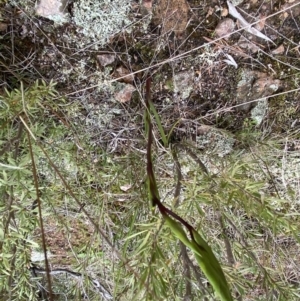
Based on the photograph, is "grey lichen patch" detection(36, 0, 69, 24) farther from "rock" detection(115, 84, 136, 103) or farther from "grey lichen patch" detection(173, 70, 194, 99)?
"grey lichen patch" detection(173, 70, 194, 99)

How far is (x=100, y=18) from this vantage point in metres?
1.32

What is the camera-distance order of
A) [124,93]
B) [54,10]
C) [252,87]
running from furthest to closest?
[252,87] → [124,93] → [54,10]

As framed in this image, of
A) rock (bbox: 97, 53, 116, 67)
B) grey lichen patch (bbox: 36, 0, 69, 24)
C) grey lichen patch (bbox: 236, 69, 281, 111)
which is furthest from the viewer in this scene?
grey lichen patch (bbox: 236, 69, 281, 111)

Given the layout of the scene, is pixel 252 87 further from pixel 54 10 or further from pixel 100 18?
pixel 54 10

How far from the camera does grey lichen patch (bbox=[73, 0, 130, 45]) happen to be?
1.30 meters

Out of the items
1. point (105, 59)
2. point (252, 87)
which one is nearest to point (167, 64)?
point (105, 59)

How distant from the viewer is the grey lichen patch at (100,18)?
130 cm

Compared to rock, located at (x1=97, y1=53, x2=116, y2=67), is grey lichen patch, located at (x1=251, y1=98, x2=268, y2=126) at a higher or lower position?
lower

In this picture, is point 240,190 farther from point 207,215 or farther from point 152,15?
point 152,15

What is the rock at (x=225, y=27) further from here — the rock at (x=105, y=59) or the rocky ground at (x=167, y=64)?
the rock at (x=105, y=59)

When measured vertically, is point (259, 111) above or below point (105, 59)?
below

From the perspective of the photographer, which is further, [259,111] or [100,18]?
[259,111]

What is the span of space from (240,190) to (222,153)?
0.44 meters

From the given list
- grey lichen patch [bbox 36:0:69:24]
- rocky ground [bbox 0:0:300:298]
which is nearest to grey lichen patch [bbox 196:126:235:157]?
rocky ground [bbox 0:0:300:298]
